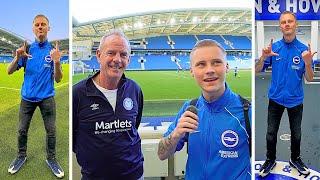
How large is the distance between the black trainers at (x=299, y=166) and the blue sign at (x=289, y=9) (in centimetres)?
132

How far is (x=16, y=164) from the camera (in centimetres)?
327

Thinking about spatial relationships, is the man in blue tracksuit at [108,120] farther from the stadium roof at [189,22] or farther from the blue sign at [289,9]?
the blue sign at [289,9]

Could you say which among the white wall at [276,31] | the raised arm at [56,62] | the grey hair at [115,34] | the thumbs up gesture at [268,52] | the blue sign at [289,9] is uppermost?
the blue sign at [289,9]

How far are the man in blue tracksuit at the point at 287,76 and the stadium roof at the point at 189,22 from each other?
0.43 meters

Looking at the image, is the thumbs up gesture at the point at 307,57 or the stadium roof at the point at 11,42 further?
the thumbs up gesture at the point at 307,57

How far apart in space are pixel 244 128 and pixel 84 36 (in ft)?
5.06

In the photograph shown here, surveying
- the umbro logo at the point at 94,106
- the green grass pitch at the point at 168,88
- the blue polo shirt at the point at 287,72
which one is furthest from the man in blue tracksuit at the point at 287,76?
the umbro logo at the point at 94,106

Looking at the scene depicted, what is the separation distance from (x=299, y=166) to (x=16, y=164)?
2528 mm

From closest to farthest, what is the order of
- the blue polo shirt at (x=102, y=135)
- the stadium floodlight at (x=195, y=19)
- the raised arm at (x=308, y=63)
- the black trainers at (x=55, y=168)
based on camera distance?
the blue polo shirt at (x=102, y=135) < the black trainers at (x=55, y=168) < the stadium floodlight at (x=195, y=19) < the raised arm at (x=308, y=63)

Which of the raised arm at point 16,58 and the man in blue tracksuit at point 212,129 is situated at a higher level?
the raised arm at point 16,58

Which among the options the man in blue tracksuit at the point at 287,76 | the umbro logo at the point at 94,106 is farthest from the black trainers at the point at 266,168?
the umbro logo at the point at 94,106

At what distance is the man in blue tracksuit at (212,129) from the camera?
3.32 meters

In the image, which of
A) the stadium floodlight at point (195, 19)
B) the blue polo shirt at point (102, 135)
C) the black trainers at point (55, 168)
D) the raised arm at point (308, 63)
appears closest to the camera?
the blue polo shirt at point (102, 135)

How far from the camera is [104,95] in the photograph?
3229 millimetres
